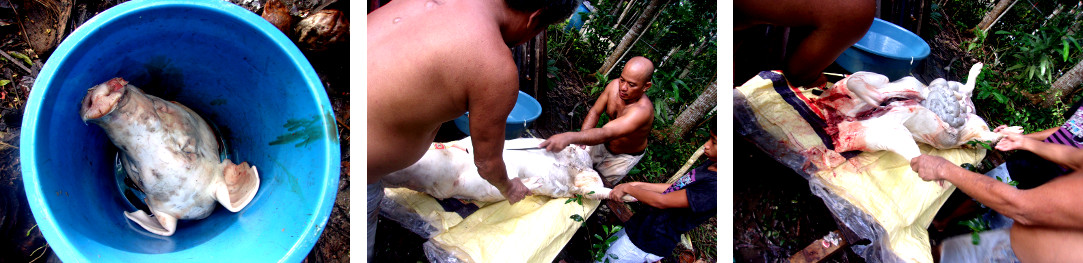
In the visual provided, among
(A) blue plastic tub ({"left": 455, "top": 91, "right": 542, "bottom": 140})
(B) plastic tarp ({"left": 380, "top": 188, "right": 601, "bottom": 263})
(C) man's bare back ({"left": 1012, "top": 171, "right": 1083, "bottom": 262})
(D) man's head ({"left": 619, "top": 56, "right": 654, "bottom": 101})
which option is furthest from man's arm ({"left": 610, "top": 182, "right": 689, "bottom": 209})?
(C) man's bare back ({"left": 1012, "top": 171, "right": 1083, "bottom": 262})

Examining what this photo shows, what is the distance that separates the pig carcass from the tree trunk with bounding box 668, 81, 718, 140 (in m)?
0.43

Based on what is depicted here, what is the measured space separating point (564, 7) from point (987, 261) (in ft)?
4.45

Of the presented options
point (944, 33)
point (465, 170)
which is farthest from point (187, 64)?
point (944, 33)

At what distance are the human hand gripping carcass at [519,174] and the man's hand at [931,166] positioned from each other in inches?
29.1

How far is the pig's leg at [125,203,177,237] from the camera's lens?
53.2 inches

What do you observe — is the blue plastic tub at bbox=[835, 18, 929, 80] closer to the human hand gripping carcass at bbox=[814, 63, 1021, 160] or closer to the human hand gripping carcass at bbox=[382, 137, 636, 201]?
the human hand gripping carcass at bbox=[814, 63, 1021, 160]

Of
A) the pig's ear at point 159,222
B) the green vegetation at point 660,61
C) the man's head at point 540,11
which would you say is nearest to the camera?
the man's head at point 540,11

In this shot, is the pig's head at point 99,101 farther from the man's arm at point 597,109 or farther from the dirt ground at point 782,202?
the dirt ground at point 782,202

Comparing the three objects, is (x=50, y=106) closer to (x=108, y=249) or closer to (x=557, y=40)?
(x=108, y=249)

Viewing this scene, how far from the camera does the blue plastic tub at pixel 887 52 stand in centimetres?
149

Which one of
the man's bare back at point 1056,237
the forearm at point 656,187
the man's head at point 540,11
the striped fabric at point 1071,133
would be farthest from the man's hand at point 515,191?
the striped fabric at point 1071,133

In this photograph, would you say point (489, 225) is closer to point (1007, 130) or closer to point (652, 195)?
point (652, 195)

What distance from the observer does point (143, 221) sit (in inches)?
53.4

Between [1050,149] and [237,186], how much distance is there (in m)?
2.05
